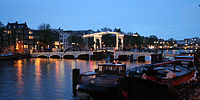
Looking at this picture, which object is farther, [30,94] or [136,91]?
[30,94]

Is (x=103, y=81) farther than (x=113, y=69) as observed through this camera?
No

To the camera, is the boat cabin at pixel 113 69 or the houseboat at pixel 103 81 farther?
the boat cabin at pixel 113 69

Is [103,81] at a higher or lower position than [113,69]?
lower

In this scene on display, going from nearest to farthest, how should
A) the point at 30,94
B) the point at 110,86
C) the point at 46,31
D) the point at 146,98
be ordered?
the point at 146,98 → the point at 110,86 → the point at 30,94 → the point at 46,31

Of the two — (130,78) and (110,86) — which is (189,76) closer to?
(110,86)

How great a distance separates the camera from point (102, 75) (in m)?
18.8

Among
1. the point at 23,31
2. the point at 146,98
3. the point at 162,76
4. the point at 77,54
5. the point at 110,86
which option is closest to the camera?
the point at 146,98

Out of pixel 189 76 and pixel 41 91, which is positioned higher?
pixel 189 76

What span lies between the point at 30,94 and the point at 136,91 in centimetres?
1488

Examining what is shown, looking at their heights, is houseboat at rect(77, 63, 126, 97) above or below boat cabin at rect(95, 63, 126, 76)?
below

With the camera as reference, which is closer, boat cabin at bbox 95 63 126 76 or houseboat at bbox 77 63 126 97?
houseboat at bbox 77 63 126 97

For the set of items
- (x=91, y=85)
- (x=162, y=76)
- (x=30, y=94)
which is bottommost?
(x=30, y=94)

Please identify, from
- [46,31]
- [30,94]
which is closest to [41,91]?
[30,94]

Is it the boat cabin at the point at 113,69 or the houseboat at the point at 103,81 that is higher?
the boat cabin at the point at 113,69
